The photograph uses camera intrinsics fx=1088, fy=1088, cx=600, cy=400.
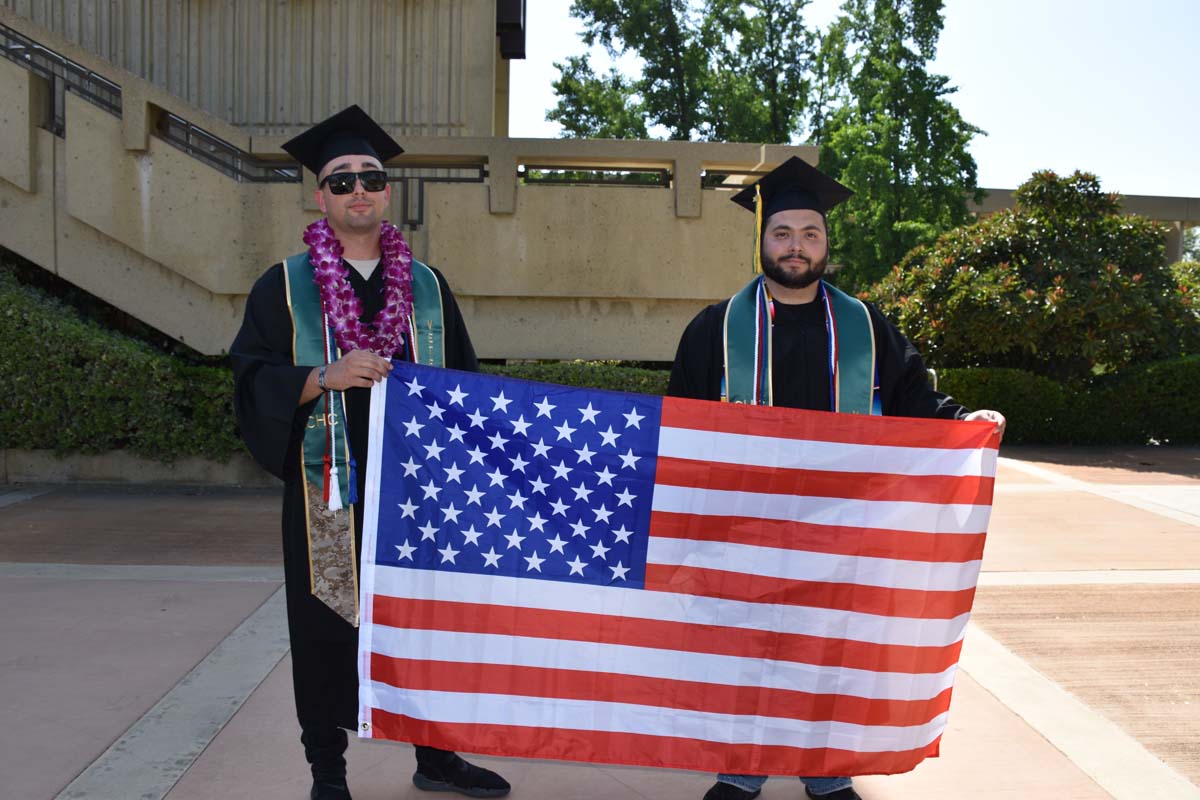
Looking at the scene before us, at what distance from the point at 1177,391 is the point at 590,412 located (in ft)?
37.7

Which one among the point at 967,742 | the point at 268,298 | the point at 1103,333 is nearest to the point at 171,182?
the point at 268,298

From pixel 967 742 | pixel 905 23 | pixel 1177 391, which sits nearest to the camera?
pixel 967 742

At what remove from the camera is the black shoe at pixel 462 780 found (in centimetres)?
371

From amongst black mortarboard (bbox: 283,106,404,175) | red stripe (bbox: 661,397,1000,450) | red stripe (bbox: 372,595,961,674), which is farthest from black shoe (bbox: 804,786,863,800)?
black mortarboard (bbox: 283,106,404,175)

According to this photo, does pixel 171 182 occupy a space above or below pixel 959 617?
above

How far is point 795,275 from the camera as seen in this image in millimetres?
3730

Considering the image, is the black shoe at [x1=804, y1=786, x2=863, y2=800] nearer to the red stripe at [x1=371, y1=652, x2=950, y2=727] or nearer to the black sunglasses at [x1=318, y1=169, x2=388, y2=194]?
the red stripe at [x1=371, y1=652, x2=950, y2=727]

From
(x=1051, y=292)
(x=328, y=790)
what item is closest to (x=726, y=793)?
(x=328, y=790)

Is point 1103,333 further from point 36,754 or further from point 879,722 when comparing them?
point 36,754

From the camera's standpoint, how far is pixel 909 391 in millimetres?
3938

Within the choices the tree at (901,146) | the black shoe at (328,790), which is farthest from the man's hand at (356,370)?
the tree at (901,146)

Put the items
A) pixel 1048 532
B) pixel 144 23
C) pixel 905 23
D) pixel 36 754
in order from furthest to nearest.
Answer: pixel 905 23 < pixel 144 23 < pixel 1048 532 < pixel 36 754

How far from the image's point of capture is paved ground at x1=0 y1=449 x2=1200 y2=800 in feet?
12.5

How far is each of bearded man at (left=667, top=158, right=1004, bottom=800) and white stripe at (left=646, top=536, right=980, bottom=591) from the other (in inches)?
21.8
